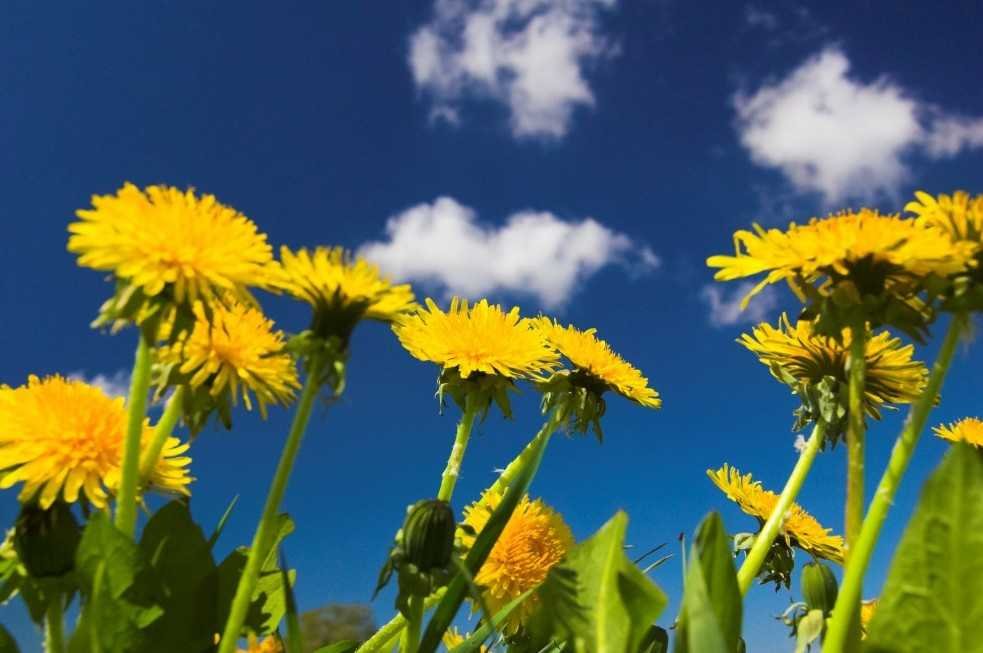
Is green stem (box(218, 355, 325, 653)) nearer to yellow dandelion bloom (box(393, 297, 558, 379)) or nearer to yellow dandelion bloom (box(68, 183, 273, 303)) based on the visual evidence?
yellow dandelion bloom (box(68, 183, 273, 303))

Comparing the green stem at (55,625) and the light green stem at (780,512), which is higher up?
the light green stem at (780,512)

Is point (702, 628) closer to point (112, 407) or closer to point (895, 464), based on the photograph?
point (895, 464)

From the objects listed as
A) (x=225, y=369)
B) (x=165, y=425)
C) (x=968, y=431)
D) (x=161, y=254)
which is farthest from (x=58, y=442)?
(x=968, y=431)

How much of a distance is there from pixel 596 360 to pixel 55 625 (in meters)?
1.26

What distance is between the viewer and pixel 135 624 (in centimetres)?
121

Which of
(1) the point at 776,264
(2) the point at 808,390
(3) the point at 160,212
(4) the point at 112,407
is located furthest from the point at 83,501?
(2) the point at 808,390

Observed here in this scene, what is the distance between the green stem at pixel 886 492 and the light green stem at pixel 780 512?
0.36m

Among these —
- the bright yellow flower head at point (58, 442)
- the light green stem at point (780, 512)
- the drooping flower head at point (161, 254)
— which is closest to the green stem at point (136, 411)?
Result: the drooping flower head at point (161, 254)

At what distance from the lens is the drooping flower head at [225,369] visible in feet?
3.94

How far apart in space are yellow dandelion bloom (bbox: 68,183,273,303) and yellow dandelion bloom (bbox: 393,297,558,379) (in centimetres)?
71

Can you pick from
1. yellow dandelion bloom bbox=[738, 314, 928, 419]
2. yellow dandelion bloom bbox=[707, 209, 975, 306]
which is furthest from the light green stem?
yellow dandelion bloom bbox=[707, 209, 975, 306]

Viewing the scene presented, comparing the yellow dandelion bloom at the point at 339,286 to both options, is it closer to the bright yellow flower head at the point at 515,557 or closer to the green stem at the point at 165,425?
the green stem at the point at 165,425

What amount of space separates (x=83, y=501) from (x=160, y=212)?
0.47 meters

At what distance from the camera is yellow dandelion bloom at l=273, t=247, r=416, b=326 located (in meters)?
A: 1.07
